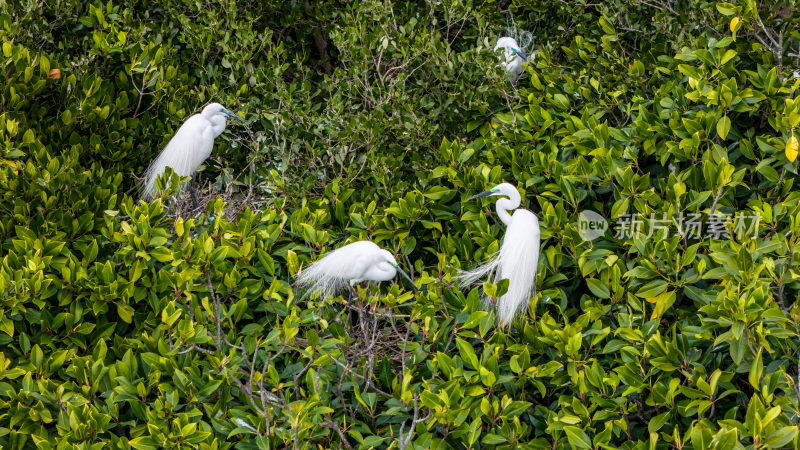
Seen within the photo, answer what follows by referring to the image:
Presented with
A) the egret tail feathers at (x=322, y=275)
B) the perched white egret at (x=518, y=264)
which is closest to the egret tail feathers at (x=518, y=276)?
the perched white egret at (x=518, y=264)

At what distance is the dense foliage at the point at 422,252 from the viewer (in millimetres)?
2541

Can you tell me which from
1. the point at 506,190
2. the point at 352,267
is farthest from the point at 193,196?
the point at 506,190

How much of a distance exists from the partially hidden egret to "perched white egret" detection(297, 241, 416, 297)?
4.73 feet

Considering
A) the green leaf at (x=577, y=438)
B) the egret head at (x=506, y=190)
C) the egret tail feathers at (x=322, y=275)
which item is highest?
the egret head at (x=506, y=190)

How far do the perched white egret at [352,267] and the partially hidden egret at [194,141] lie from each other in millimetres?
1441

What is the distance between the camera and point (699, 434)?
218 centimetres

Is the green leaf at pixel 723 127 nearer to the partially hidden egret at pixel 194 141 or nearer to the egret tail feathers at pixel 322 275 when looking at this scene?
the egret tail feathers at pixel 322 275

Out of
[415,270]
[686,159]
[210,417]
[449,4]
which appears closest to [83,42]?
[449,4]

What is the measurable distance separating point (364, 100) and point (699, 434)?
2958 mm

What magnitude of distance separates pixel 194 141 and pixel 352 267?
5.30ft

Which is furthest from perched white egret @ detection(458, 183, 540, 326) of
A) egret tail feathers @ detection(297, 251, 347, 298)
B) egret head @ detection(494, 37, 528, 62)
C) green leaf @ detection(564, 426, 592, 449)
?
egret head @ detection(494, 37, 528, 62)

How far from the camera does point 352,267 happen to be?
123 inches

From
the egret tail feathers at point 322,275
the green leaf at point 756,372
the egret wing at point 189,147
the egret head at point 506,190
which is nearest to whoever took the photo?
the green leaf at point 756,372

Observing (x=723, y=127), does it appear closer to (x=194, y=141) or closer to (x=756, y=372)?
(x=756, y=372)
